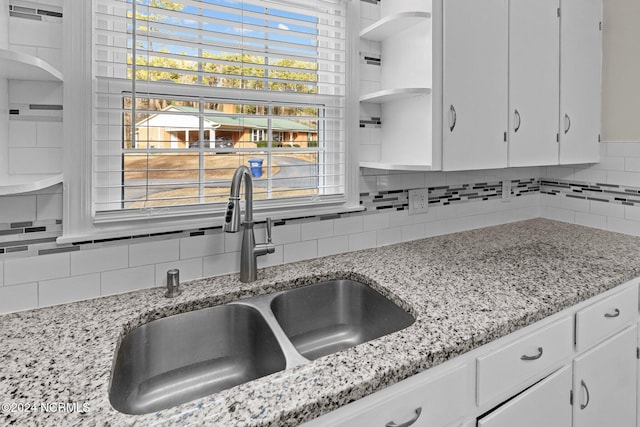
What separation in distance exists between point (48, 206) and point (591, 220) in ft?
8.92

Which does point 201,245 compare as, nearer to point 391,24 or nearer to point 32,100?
point 32,100

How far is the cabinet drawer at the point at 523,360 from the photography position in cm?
100

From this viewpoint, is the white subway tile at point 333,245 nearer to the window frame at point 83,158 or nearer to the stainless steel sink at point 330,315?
the stainless steel sink at point 330,315

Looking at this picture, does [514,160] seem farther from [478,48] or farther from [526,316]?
[526,316]

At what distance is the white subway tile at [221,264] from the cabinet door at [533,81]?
1333 millimetres

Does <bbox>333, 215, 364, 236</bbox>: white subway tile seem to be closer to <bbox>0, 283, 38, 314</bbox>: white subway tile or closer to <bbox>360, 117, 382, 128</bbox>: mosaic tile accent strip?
<bbox>360, 117, 382, 128</bbox>: mosaic tile accent strip

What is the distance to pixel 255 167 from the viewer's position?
150cm

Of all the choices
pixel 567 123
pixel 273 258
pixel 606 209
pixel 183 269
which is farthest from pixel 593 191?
pixel 183 269

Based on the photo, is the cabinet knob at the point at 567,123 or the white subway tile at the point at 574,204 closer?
the cabinet knob at the point at 567,123

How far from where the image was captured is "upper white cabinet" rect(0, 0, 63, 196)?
3.44 ft

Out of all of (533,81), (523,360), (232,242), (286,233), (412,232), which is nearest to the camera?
(523,360)

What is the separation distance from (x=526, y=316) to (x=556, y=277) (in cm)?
39

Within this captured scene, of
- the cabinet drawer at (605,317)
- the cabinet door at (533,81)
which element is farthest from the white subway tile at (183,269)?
the cabinet door at (533,81)

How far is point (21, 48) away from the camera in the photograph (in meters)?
1.07
